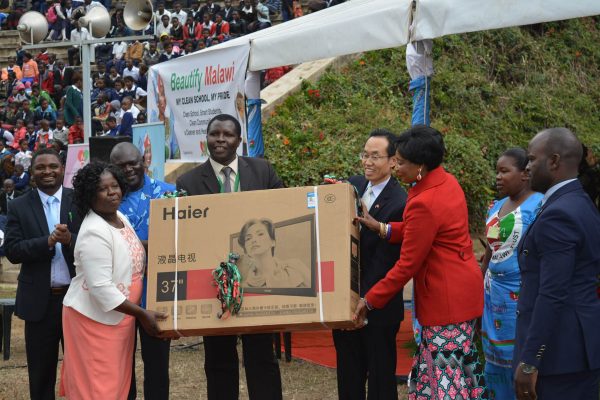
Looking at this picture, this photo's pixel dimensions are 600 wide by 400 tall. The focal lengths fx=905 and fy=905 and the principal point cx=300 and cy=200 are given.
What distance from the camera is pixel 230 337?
211 inches

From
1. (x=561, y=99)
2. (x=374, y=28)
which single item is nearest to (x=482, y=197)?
(x=561, y=99)

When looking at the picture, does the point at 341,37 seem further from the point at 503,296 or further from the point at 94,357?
the point at 94,357

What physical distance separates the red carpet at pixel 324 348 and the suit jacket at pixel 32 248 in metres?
3.12

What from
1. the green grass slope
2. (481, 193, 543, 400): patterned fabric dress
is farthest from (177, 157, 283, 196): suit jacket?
the green grass slope

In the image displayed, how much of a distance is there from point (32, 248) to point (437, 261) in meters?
2.62

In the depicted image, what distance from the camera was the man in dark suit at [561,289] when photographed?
3824 millimetres

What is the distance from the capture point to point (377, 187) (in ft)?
17.8

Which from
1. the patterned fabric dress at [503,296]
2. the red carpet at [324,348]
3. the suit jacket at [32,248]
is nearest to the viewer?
the patterned fabric dress at [503,296]

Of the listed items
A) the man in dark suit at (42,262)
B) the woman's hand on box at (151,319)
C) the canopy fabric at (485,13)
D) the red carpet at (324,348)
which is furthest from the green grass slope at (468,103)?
the woman's hand on box at (151,319)

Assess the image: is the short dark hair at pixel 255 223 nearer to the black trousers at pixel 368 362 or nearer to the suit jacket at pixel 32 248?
the black trousers at pixel 368 362

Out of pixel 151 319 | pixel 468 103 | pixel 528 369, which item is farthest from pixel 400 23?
pixel 468 103

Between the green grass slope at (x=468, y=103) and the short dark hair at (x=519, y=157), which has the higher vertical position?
the green grass slope at (x=468, y=103)

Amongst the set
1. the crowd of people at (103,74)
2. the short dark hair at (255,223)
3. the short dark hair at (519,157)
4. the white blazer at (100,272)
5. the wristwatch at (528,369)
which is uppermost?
the crowd of people at (103,74)

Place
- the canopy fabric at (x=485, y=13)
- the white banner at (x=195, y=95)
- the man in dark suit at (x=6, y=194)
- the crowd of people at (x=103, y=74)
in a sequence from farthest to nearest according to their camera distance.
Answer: the crowd of people at (x=103, y=74), the man in dark suit at (x=6, y=194), the white banner at (x=195, y=95), the canopy fabric at (x=485, y=13)
